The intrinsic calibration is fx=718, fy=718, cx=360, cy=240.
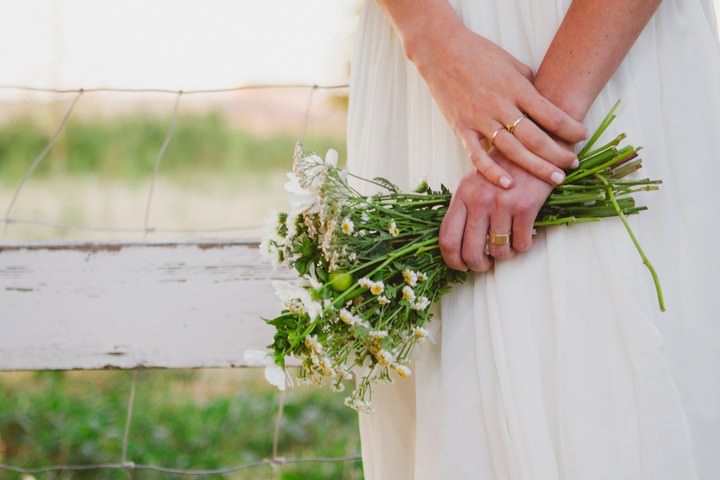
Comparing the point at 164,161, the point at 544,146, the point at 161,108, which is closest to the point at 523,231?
the point at 544,146

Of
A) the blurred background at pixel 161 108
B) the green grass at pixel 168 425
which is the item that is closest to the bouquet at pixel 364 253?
the green grass at pixel 168 425

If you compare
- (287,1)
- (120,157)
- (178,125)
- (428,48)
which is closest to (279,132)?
(178,125)

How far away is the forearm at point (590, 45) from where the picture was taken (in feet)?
3.51

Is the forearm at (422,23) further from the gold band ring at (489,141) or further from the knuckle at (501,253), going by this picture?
the knuckle at (501,253)

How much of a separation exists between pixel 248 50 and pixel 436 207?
9.59 ft

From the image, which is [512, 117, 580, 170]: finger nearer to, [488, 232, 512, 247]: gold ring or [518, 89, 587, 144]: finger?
[518, 89, 587, 144]: finger

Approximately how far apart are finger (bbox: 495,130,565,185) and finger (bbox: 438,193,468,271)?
0.34ft

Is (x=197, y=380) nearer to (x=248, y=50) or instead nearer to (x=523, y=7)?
(x=248, y=50)

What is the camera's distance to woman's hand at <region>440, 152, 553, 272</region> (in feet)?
3.51

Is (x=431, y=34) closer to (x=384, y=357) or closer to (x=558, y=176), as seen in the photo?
(x=558, y=176)

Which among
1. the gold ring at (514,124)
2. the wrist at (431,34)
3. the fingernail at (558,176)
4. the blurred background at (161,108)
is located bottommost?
the fingernail at (558,176)

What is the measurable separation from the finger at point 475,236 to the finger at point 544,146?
0.12 meters

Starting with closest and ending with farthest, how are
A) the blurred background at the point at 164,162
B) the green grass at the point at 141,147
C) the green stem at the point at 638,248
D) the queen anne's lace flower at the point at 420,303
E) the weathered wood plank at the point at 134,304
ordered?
the green stem at the point at 638,248 < the queen anne's lace flower at the point at 420,303 < the weathered wood plank at the point at 134,304 < the blurred background at the point at 164,162 < the green grass at the point at 141,147

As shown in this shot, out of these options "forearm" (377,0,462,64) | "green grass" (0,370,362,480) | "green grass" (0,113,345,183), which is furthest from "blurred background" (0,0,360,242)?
"forearm" (377,0,462,64)
